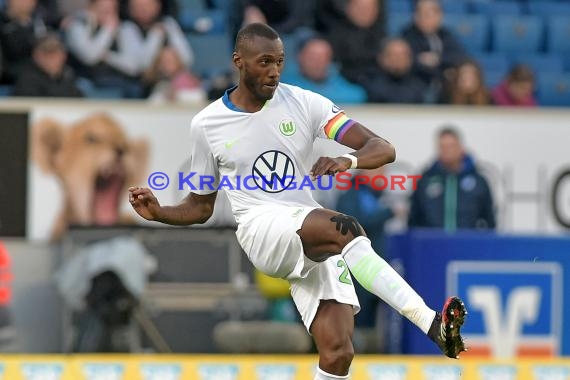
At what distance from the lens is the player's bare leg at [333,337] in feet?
24.7

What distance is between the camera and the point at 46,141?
1242 cm

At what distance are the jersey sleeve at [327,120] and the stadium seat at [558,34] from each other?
8230mm

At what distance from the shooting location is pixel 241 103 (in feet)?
24.9

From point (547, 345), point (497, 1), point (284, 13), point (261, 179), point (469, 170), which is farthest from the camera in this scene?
point (497, 1)

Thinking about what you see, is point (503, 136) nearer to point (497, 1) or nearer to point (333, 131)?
point (497, 1)

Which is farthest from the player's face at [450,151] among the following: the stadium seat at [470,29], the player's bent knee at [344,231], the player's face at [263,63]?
the player's bent knee at [344,231]

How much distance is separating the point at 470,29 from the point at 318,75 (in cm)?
298

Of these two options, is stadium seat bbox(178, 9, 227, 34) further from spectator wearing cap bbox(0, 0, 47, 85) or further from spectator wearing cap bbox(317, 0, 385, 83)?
spectator wearing cap bbox(0, 0, 47, 85)

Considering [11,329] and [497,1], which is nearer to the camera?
[11,329]

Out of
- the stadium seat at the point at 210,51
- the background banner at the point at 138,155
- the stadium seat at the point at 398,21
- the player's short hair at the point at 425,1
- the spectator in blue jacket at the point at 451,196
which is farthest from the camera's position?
the stadium seat at the point at 398,21

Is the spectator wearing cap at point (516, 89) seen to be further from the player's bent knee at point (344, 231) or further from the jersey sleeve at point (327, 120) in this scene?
the player's bent knee at point (344, 231)

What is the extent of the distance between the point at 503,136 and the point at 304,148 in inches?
230

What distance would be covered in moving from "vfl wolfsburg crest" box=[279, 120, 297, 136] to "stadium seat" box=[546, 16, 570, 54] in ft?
27.8

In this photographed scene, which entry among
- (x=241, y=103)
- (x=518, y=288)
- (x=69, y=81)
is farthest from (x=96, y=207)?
(x=241, y=103)
